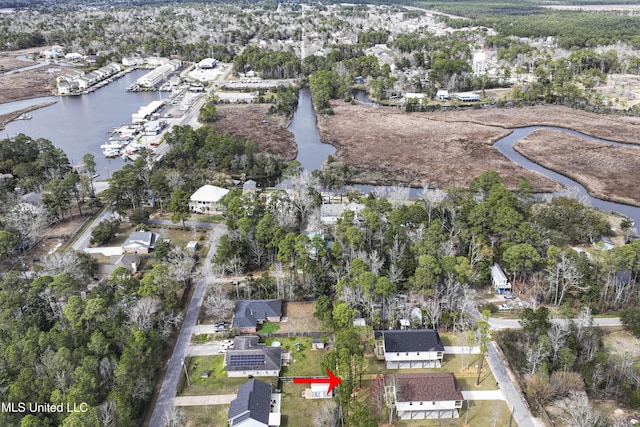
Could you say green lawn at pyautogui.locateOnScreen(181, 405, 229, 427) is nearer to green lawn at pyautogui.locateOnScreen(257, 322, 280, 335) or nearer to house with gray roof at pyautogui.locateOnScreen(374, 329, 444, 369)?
green lawn at pyautogui.locateOnScreen(257, 322, 280, 335)

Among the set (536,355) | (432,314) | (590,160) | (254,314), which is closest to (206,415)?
(254,314)

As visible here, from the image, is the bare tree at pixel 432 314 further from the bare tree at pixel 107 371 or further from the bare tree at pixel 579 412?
the bare tree at pixel 107 371

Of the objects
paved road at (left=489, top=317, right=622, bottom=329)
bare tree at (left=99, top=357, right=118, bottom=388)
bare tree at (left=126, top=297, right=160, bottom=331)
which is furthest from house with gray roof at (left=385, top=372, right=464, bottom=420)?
bare tree at (left=99, top=357, right=118, bottom=388)

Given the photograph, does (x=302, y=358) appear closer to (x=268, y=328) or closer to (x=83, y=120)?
(x=268, y=328)

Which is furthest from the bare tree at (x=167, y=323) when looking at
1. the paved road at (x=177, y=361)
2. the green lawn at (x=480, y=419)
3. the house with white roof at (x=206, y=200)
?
the house with white roof at (x=206, y=200)

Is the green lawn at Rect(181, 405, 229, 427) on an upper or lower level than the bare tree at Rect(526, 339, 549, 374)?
lower

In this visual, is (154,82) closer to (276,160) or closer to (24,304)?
(276,160)

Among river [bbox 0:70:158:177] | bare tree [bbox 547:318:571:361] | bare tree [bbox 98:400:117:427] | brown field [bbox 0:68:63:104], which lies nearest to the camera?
bare tree [bbox 98:400:117:427]
